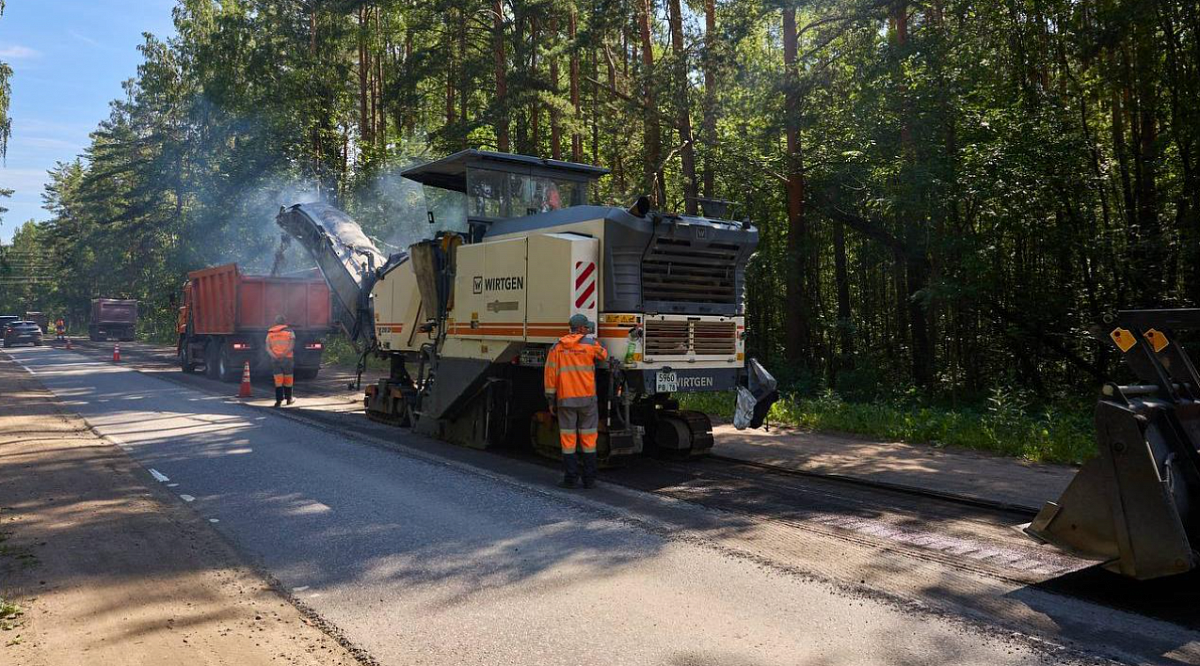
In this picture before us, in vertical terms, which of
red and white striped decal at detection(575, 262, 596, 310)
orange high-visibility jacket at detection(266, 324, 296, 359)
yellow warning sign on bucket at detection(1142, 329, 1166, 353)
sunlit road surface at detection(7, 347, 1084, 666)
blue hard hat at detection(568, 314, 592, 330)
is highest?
red and white striped decal at detection(575, 262, 596, 310)

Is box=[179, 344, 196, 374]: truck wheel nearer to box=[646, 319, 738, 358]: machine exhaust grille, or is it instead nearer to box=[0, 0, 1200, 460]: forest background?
box=[0, 0, 1200, 460]: forest background

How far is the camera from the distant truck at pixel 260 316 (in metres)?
20.4

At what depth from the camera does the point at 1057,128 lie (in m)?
13.3

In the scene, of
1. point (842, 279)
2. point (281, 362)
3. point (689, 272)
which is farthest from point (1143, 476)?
point (842, 279)

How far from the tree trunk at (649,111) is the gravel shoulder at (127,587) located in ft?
41.5

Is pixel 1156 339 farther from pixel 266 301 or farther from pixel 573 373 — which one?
pixel 266 301

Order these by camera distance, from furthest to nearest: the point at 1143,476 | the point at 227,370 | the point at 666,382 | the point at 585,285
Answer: the point at 227,370
the point at 666,382
the point at 585,285
the point at 1143,476

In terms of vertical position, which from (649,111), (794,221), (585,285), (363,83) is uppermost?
(363,83)

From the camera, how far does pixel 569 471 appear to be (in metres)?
7.96

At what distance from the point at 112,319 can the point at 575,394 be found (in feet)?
172

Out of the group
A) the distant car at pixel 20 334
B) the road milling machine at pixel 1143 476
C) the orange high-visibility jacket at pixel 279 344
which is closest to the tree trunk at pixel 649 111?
the orange high-visibility jacket at pixel 279 344

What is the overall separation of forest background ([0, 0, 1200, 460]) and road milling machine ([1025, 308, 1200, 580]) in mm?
4737

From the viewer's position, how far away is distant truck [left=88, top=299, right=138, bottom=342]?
168ft

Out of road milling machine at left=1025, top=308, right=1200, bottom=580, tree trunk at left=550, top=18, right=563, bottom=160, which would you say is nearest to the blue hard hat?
road milling machine at left=1025, top=308, right=1200, bottom=580
